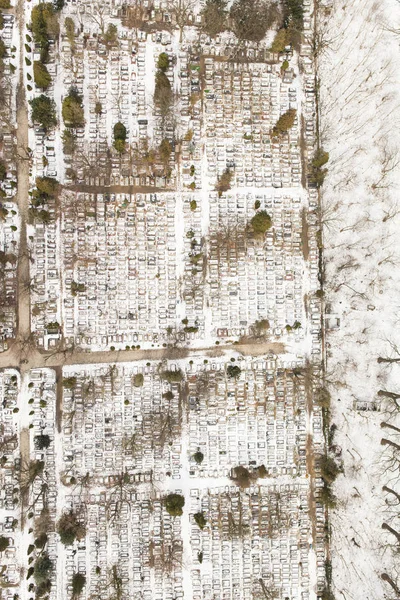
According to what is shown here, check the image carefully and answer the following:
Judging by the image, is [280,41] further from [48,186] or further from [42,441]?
[42,441]

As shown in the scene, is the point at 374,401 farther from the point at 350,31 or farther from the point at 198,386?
the point at 350,31

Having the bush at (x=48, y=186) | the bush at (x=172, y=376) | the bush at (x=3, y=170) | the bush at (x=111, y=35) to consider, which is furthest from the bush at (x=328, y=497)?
the bush at (x=111, y=35)

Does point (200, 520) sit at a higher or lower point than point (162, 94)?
lower

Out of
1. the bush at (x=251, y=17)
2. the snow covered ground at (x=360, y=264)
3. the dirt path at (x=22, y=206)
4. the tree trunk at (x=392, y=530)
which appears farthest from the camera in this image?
the snow covered ground at (x=360, y=264)

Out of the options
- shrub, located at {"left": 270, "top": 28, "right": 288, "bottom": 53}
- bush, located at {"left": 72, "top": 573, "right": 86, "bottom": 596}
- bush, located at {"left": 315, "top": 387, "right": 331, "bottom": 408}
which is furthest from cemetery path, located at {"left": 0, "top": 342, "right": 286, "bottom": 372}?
shrub, located at {"left": 270, "top": 28, "right": 288, "bottom": 53}

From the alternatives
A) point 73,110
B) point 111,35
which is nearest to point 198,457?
point 73,110

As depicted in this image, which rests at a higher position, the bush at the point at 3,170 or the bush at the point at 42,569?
the bush at the point at 3,170

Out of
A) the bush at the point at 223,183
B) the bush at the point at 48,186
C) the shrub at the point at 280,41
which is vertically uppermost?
the shrub at the point at 280,41

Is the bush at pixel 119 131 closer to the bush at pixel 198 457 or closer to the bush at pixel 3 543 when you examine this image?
the bush at pixel 198 457
